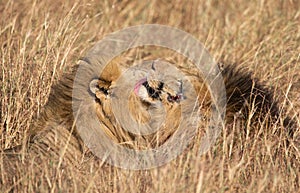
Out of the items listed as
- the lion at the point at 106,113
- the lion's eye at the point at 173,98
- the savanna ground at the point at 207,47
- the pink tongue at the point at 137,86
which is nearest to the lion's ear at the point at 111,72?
the lion at the point at 106,113

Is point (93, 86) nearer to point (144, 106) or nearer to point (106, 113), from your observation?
point (106, 113)

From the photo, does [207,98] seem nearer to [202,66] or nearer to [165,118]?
[165,118]

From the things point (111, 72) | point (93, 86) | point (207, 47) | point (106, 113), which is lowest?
point (106, 113)

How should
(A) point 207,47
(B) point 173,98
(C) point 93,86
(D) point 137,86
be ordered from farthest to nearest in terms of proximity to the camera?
1. (A) point 207,47
2. (B) point 173,98
3. (D) point 137,86
4. (C) point 93,86

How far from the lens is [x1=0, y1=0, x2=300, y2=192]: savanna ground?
139 inches

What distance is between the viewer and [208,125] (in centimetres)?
412

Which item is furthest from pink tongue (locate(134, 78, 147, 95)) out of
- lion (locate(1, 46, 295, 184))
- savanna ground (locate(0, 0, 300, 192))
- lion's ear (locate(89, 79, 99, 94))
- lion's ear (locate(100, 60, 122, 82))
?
savanna ground (locate(0, 0, 300, 192))

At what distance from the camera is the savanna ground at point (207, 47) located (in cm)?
353

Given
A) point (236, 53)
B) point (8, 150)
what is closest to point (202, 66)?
point (236, 53)

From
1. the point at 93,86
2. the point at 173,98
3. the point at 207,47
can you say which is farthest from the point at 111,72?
the point at 207,47

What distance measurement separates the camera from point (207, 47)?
19.5ft

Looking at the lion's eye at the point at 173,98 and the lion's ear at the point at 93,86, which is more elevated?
the lion's eye at the point at 173,98

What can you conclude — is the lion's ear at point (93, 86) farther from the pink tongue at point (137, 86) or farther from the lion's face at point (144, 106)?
the pink tongue at point (137, 86)

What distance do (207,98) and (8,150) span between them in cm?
110
